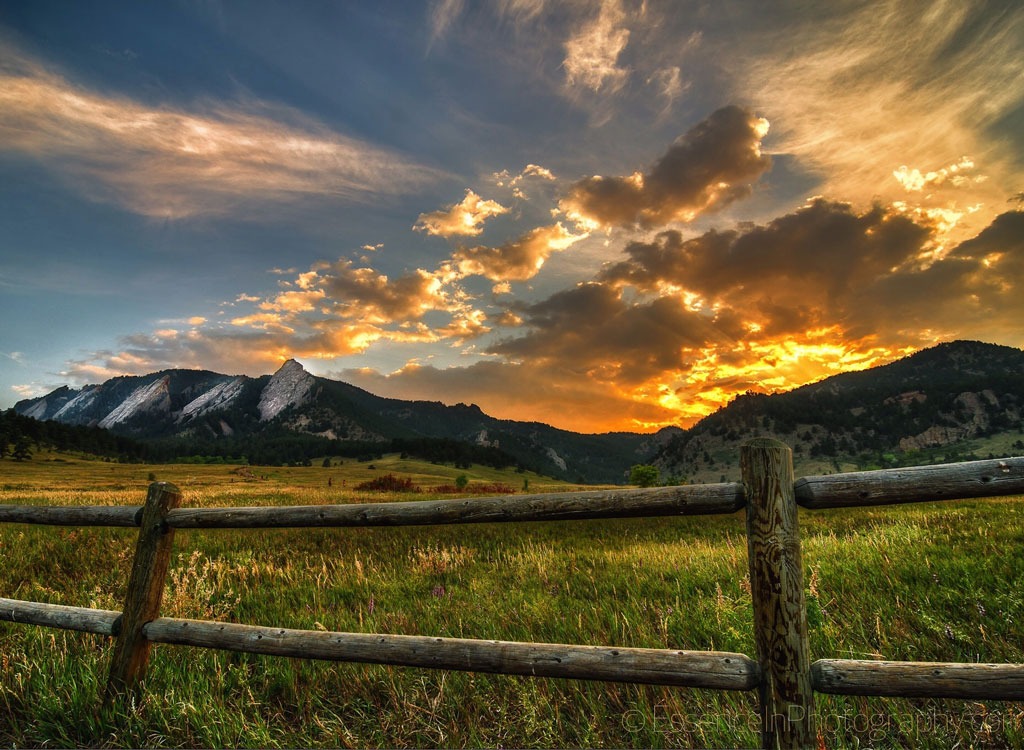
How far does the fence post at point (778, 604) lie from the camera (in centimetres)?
276

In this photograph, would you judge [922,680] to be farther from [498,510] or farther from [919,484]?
[498,510]

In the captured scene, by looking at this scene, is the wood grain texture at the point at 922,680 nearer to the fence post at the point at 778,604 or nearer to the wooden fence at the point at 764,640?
the wooden fence at the point at 764,640

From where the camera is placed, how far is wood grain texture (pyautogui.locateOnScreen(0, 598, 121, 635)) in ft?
13.7

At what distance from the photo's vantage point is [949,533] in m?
9.05

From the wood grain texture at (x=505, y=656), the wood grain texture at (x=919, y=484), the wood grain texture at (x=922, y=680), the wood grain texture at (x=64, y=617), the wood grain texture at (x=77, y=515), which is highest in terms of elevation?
the wood grain texture at (x=919, y=484)

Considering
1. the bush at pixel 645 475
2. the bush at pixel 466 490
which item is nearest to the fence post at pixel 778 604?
the bush at pixel 466 490

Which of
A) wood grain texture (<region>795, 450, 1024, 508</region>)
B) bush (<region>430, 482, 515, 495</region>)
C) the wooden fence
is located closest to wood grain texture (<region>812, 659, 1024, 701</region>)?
the wooden fence

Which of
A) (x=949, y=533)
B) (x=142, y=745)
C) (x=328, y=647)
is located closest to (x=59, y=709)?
(x=142, y=745)

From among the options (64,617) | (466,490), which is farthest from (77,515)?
(466,490)

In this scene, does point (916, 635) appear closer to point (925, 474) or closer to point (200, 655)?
point (925, 474)

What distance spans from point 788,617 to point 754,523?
50 cm

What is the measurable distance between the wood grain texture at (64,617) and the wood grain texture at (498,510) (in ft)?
2.83

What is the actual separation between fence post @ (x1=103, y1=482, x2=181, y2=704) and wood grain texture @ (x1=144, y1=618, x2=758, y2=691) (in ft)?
1.55

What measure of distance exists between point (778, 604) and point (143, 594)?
454 centimetres
